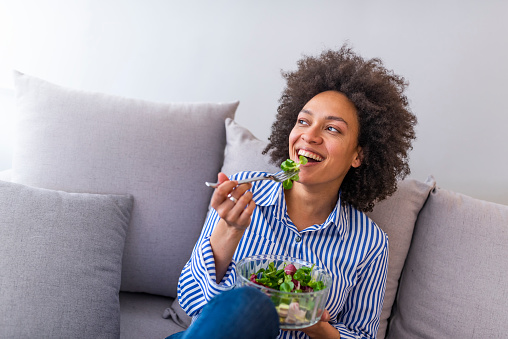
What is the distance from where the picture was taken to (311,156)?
147 cm

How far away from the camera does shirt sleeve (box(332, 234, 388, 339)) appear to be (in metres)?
1.54

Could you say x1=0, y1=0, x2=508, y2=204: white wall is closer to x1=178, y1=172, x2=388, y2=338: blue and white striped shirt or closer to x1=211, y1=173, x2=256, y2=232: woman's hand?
x1=178, y1=172, x2=388, y2=338: blue and white striped shirt

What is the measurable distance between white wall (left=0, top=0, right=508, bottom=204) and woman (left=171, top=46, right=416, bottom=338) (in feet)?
1.77

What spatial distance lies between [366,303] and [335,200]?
33 cm

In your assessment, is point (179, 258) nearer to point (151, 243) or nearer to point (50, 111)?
point (151, 243)

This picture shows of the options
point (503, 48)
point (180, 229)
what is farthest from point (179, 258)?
point (503, 48)

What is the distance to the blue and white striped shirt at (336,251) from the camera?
151cm

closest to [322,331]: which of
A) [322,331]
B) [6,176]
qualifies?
[322,331]

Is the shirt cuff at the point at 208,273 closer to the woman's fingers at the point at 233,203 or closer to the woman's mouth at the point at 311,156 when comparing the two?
the woman's fingers at the point at 233,203

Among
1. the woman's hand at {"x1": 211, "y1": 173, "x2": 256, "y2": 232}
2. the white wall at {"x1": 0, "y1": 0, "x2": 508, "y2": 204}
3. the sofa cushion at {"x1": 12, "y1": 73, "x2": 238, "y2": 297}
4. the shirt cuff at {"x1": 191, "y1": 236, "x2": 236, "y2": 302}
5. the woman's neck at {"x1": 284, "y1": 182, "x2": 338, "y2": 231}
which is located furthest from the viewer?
the white wall at {"x1": 0, "y1": 0, "x2": 508, "y2": 204}

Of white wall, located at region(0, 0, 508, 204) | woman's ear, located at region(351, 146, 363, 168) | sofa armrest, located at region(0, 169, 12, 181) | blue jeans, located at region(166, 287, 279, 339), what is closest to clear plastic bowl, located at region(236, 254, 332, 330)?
blue jeans, located at region(166, 287, 279, 339)

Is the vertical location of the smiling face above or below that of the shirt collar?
above

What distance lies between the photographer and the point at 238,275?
1160 millimetres

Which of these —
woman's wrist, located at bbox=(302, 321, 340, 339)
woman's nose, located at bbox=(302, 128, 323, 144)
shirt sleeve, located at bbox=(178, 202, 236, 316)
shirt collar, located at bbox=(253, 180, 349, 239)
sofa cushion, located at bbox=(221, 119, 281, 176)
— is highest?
woman's nose, located at bbox=(302, 128, 323, 144)
